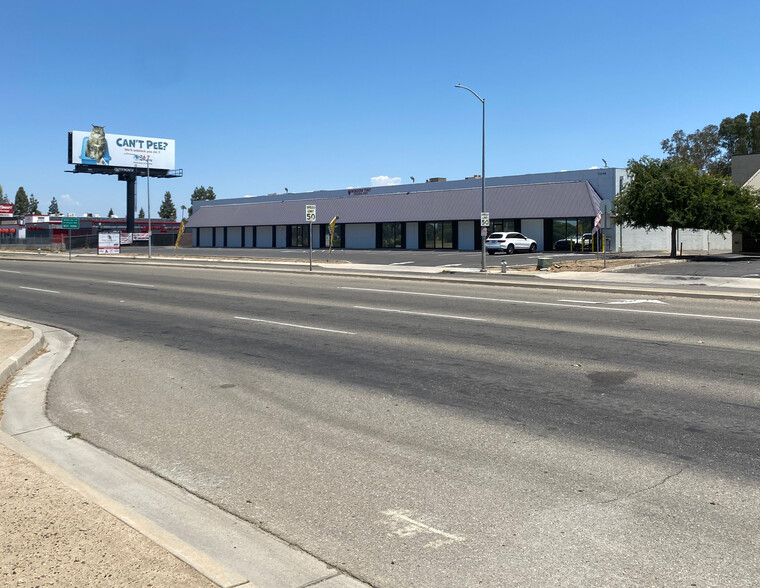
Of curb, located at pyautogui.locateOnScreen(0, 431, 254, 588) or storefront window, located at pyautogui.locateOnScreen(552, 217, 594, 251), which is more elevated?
storefront window, located at pyautogui.locateOnScreen(552, 217, 594, 251)

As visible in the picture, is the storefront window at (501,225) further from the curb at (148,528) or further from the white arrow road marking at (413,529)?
the white arrow road marking at (413,529)

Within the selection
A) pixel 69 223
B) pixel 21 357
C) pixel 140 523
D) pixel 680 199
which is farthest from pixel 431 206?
pixel 140 523

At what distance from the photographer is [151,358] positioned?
36.2 feet

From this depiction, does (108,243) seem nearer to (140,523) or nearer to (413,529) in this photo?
(140,523)

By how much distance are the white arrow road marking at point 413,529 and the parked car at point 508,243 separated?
42.1m

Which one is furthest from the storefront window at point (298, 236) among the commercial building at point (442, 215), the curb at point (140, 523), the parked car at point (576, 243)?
the curb at point (140, 523)

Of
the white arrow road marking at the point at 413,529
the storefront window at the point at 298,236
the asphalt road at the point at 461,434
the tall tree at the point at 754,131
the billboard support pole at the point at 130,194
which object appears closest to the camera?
the asphalt road at the point at 461,434

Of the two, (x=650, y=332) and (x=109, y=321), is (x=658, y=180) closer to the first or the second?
(x=650, y=332)

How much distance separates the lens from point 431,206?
60.8 m

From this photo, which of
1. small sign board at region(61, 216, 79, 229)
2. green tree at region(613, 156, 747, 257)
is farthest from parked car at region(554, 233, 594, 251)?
small sign board at region(61, 216, 79, 229)

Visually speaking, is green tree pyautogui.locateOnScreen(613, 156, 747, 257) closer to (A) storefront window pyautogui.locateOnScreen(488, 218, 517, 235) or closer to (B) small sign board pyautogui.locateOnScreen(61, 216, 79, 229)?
(A) storefront window pyautogui.locateOnScreen(488, 218, 517, 235)

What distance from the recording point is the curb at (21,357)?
943 cm

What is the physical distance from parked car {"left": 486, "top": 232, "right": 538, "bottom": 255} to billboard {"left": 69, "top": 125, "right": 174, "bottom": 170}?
56.5m

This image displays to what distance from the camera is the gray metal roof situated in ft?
171
